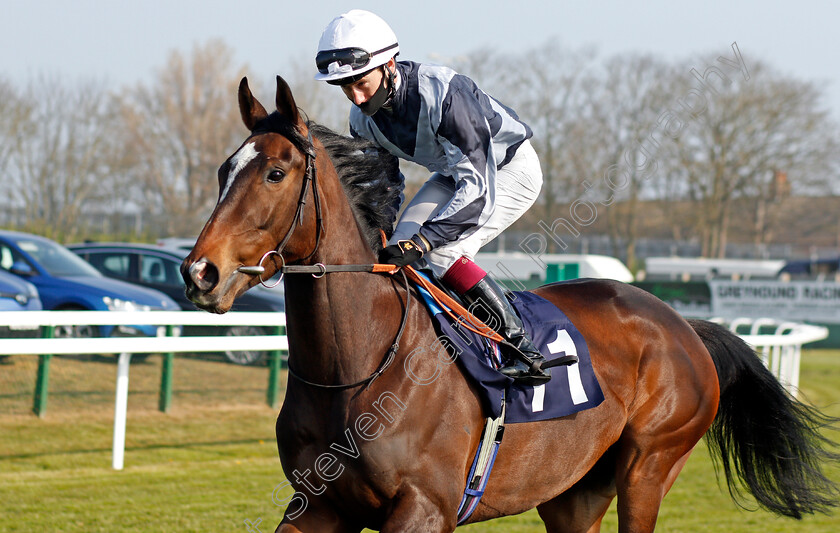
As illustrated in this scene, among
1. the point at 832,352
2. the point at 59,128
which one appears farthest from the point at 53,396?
the point at 59,128

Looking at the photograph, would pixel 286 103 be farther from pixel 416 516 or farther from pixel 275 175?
pixel 416 516

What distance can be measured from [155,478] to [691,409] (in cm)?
340

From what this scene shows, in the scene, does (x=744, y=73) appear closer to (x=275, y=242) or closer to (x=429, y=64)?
(x=429, y=64)

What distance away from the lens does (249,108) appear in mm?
2465

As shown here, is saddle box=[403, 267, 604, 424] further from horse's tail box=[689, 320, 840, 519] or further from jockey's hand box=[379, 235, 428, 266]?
horse's tail box=[689, 320, 840, 519]

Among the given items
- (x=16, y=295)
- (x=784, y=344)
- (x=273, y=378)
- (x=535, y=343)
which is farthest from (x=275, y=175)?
(x=784, y=344)

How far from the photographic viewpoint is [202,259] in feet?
6.82

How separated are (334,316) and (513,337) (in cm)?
70

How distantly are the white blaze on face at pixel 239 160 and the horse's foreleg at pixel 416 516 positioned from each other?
1.02 metres

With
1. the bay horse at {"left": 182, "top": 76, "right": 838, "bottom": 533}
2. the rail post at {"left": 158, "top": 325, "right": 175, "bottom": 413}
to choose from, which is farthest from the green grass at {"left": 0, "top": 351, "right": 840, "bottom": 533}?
the bay horse at {"left": 182, "top": 76, "right": 838, "bottom": 533}

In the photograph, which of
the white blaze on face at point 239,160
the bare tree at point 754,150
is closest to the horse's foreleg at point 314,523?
the white blaze on face at point 239,160

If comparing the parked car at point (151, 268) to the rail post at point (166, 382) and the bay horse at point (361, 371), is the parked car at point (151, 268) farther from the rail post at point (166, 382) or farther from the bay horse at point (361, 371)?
the bay horse at point (361, 371)

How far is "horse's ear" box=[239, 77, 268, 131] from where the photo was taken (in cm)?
243

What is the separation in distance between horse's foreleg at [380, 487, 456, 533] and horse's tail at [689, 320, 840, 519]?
193cm
